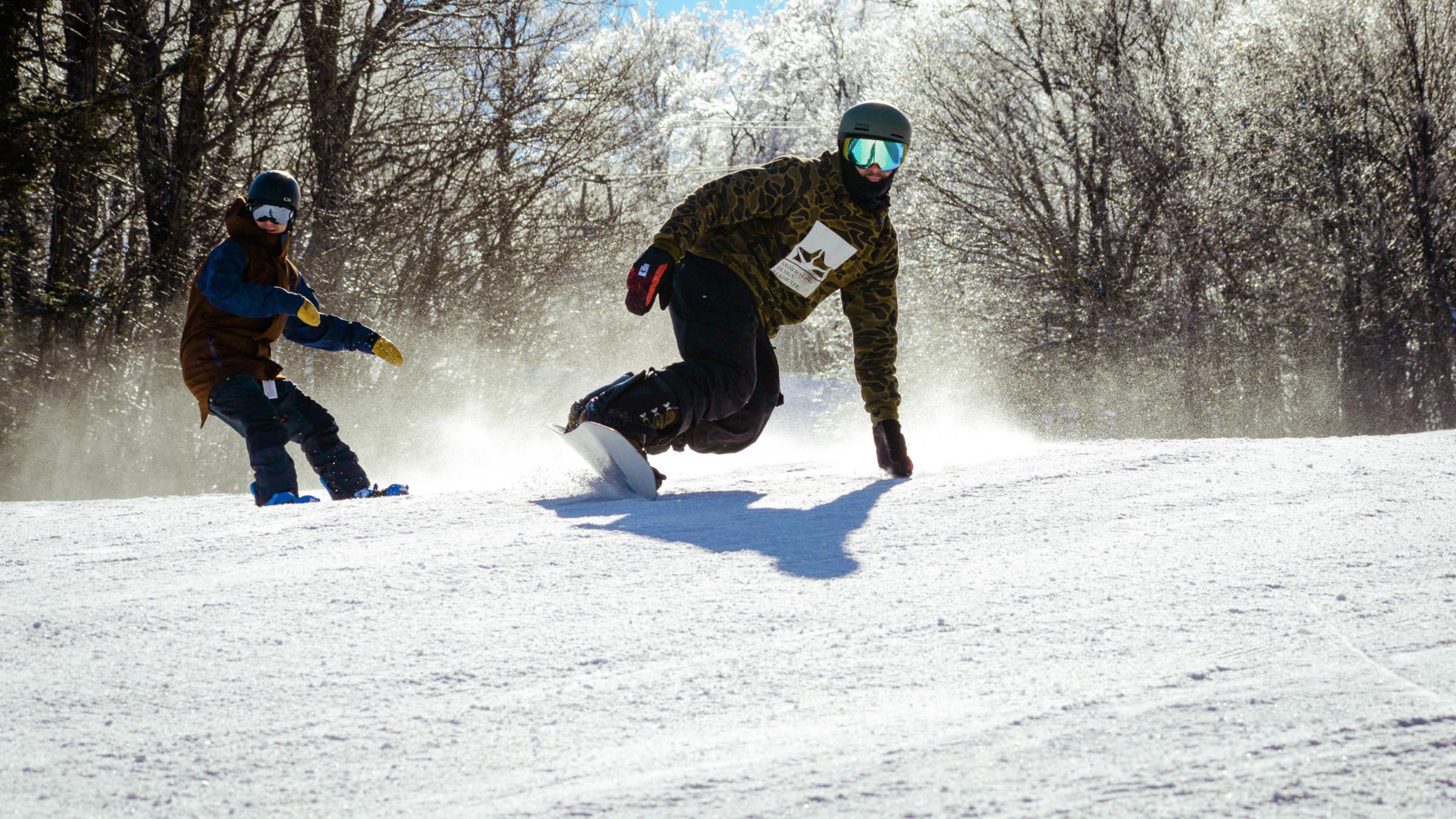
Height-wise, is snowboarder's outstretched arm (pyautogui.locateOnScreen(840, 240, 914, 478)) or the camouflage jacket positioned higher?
the camouflage jacket

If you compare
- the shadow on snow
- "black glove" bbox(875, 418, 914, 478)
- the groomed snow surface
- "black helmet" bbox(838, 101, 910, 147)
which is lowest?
the groomed snow surface

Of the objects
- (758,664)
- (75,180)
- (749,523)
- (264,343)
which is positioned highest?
(75,180)

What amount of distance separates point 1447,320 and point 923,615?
37.6 feet

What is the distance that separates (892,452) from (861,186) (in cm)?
93

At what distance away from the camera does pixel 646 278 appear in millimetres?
3547

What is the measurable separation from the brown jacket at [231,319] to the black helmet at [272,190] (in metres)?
0.09

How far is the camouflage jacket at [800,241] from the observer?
12.5ft

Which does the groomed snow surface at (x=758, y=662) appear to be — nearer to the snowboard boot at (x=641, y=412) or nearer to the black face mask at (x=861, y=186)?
the snowboard boot at (x=641, y=412)

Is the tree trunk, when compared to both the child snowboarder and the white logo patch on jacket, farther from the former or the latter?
the white logo patch on jacket

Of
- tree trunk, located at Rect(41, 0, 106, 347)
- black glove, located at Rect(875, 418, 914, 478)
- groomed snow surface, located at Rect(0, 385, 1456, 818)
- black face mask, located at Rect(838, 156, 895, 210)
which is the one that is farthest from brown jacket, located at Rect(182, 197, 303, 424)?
tree trunk, located at Rect(41, 0, 106, 347)

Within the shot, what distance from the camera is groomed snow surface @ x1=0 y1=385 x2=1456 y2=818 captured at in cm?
125

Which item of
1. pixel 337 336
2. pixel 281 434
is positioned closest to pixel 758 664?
pixel 281 434

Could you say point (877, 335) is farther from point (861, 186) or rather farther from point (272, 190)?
point (272, 190)

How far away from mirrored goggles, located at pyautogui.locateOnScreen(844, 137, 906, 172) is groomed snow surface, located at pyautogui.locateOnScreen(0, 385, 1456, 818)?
1421 mm
